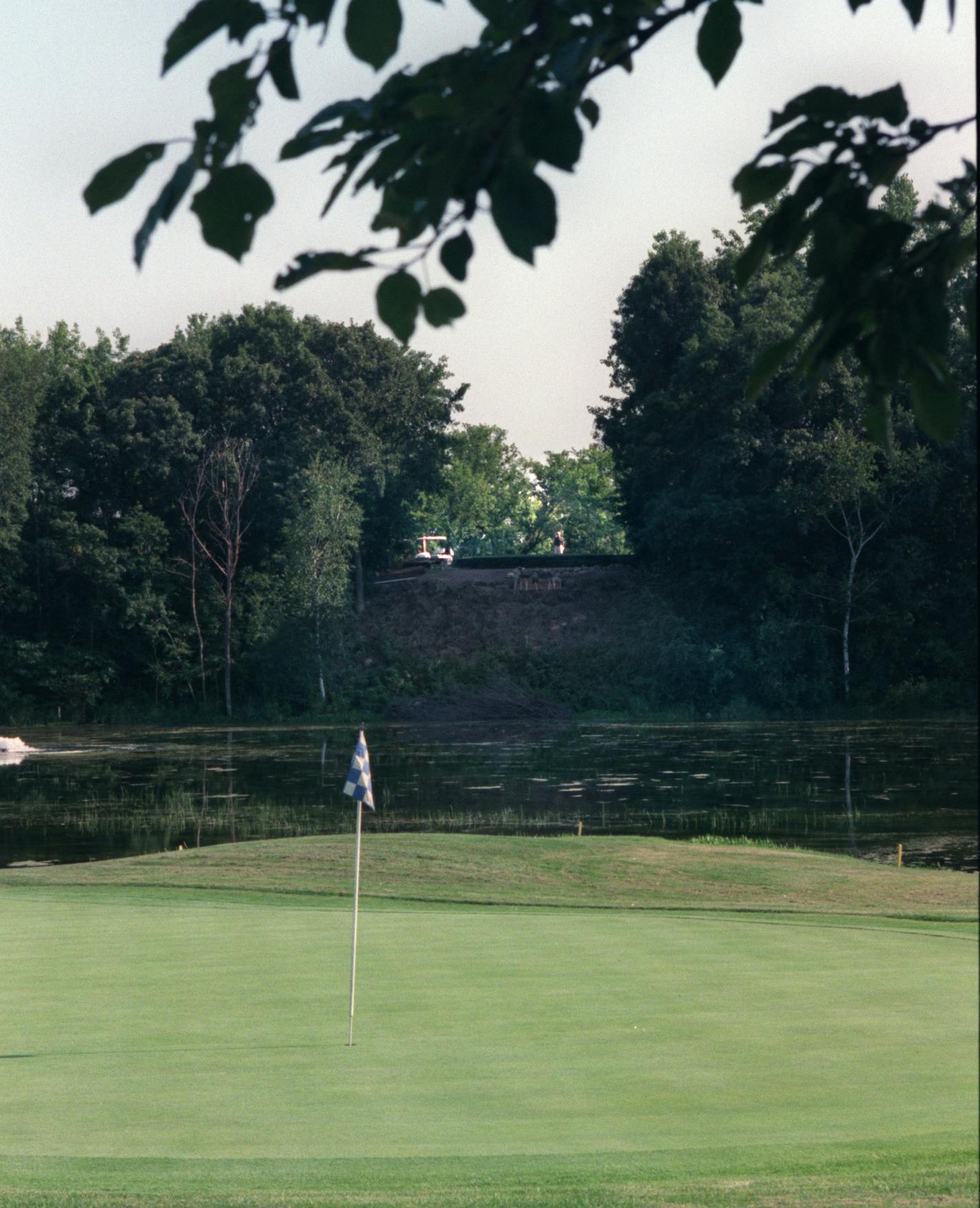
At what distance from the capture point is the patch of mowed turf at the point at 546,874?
672 inches

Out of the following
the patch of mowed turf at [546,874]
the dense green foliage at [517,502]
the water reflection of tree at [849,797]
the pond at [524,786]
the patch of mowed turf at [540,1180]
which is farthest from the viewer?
the dense green foliage at [517,502]

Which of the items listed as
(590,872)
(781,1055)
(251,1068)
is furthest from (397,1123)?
(590,872)

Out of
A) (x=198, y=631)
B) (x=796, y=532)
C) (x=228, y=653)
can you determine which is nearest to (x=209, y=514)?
(x=198, y=631)

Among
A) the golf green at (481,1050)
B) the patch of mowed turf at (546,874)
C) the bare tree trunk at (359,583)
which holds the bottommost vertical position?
the patch of mowed turf at (546,874)

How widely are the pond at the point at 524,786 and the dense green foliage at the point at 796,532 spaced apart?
4.12 m

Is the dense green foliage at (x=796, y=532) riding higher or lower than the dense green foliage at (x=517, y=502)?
lower

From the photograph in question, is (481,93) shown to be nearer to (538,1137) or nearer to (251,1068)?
(538,1137)

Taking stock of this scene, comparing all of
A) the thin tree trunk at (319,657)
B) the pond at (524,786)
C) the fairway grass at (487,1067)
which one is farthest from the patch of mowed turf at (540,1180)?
the thin tree trunk at (319,657)

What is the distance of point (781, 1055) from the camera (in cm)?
717

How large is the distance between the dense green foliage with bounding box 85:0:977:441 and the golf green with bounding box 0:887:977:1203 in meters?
2.40

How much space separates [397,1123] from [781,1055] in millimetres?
1954

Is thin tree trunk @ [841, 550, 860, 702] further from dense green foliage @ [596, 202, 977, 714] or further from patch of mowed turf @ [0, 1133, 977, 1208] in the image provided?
patch of mowed turf @ [0, 1133, 977, 1208]

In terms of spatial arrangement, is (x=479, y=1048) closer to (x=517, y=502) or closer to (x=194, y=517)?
(x=194, y=517)

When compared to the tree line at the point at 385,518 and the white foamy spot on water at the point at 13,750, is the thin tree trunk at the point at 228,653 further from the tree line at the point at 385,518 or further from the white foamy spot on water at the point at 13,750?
the white foamy spot on water at the point at 13,750
